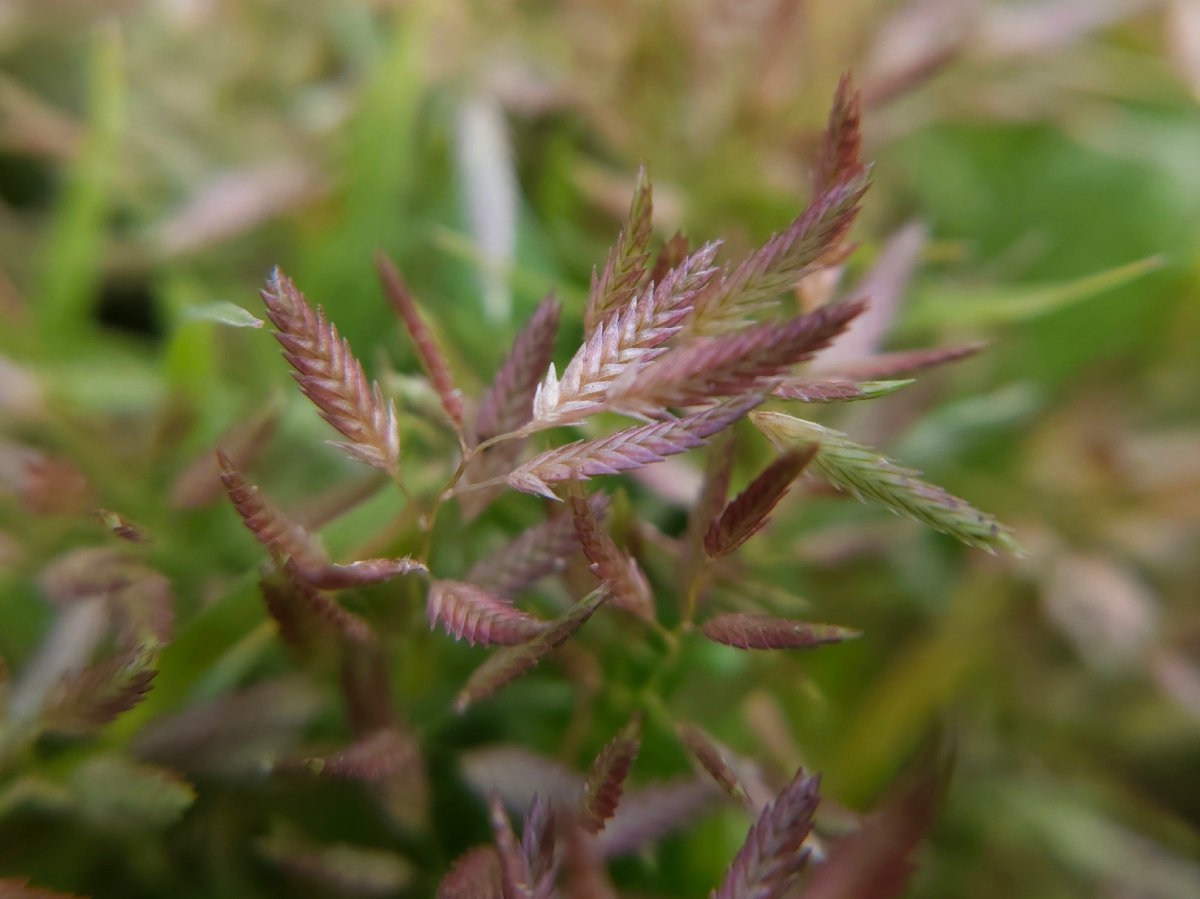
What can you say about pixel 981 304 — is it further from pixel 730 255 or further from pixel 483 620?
pixel 483 620

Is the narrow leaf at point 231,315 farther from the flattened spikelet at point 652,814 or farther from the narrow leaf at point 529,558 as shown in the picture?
the flattened spikelet at point 652,814

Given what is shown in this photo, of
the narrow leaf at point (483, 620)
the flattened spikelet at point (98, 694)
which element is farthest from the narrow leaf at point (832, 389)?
the flattened spikelet at point (98, 694)

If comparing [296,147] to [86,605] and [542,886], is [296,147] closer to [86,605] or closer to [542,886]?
[86,605]

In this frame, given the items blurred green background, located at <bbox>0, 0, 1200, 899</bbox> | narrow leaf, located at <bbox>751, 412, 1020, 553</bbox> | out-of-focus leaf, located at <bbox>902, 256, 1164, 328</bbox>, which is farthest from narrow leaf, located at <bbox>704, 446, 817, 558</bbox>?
out-of-focus leaf, located at <bbox>902, 256, 1164, 328</bbox>

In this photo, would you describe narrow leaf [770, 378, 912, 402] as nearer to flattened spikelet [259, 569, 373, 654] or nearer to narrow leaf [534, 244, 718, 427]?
narrow leaf [534, 244, 718, 427]

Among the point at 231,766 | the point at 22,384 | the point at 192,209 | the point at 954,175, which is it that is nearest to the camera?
the point at 231,766

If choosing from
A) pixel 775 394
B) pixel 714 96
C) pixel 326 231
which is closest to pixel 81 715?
pixel 775 394
